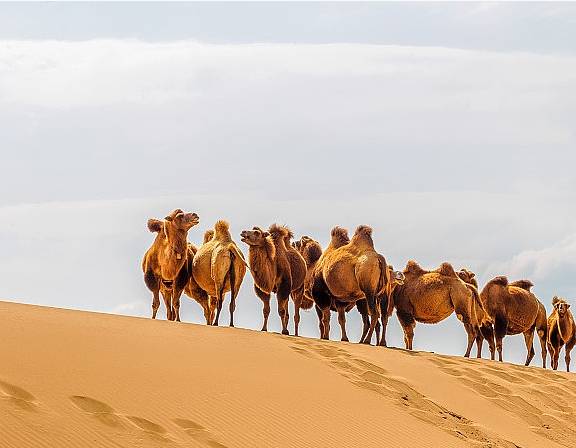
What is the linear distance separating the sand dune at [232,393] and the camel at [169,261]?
4.57 m

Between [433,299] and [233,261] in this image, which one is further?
[433,299]

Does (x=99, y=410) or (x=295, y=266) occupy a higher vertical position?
(x=295, y=266)

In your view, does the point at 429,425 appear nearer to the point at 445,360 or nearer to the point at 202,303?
the point at 445,360

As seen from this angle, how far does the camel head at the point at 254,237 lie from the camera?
20.5 metres

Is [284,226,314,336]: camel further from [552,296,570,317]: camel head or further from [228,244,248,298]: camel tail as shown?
[552,296,570,317]: camel head

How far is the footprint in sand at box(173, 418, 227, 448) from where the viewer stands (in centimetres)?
979

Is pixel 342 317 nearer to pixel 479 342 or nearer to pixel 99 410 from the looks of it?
pixel 479 342

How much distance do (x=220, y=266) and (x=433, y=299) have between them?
5434 millimetres

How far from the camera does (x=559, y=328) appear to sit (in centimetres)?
2748

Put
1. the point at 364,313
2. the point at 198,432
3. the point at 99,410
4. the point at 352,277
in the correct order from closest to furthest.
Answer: the point at 99,410
the point at 198,432
the point at 352,277
the point at 364,313

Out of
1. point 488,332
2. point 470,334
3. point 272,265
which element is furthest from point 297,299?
point 488,332

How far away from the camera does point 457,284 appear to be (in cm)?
2298

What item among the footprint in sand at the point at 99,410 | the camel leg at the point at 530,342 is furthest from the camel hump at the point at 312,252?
the footprint in sand at the point at 99,410

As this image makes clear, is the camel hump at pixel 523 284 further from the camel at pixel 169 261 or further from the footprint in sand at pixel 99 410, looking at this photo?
the footprint in sand at pixel 99 410
